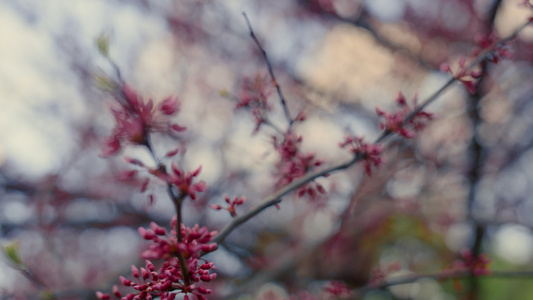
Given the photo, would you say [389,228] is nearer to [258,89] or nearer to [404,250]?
[404,250]

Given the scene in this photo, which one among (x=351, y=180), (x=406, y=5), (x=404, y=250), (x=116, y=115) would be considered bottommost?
(x=116, y=115)

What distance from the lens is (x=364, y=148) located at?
5.66 ft

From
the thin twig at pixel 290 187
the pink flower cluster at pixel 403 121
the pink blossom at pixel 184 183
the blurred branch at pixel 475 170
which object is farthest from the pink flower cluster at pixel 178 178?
the blurred branch at pixel 475 170

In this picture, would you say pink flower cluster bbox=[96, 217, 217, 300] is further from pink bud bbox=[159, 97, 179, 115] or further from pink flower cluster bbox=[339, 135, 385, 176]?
pink flower cluster bbox=[339, 135, 385, 176]

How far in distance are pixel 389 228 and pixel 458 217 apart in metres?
1.89

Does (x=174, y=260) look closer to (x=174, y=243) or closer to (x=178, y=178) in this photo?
(x=174, y=243)

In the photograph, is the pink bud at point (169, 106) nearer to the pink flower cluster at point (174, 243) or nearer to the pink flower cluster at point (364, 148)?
the pink flower cluster at point (174, 243)

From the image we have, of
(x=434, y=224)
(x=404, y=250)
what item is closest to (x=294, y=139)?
(x=434, y=224)

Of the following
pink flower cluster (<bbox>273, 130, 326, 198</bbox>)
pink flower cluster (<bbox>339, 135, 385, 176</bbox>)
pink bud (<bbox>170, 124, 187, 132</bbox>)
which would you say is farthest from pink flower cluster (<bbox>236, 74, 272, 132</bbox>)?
pink bud (<bbox>170, 124, 187, 132</bbox>)

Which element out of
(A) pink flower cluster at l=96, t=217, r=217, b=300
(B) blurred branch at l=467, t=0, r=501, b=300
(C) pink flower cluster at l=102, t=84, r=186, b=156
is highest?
(B) blurred branch at l=467, t=0, r=501, b=300

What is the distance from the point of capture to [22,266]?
55.1 inches

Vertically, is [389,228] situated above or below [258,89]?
above

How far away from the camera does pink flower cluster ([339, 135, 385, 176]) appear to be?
1713 mm

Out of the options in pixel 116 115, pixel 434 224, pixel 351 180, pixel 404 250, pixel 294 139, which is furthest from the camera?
pixel 404 250
